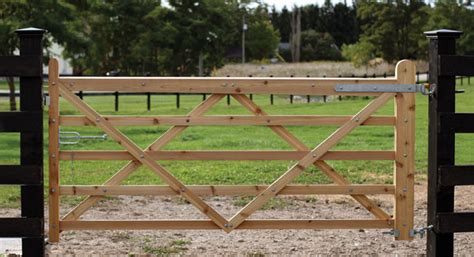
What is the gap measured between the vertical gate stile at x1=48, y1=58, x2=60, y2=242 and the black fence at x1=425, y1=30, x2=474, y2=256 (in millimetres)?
2891

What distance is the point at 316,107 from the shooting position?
31.4 meters

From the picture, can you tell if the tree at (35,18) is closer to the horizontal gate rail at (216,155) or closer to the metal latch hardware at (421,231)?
the horizontal gate rail at (216,155)

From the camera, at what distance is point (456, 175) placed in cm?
657

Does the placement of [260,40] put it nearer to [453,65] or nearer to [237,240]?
[237,240]

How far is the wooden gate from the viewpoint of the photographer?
21.8ft

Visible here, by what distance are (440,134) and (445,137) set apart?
0.15 feet

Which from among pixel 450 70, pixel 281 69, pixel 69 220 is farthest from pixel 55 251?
pixel 281 69

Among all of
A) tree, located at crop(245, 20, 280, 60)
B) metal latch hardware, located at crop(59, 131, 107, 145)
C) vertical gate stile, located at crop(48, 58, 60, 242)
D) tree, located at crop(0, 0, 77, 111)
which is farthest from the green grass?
tree, located at crop(245, 20, 280, 60)

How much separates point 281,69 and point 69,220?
200 feet

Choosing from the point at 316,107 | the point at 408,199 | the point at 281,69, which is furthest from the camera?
the point at 281,69

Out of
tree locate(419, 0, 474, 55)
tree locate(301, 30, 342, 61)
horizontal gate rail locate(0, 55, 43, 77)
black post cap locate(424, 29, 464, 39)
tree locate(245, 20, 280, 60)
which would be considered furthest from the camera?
tree locate(301, 30, 342, 61)

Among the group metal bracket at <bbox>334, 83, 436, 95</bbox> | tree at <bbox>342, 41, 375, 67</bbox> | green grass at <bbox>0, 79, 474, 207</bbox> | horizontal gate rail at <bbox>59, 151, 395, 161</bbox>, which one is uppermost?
tree at <bbox>342, 41, 375, 67</bbox>

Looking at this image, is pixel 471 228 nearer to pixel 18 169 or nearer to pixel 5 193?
pixel 18 169

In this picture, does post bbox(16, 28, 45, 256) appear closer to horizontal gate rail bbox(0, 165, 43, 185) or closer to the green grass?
horizontal gate rail bbox(0, 165, 43, 185)
